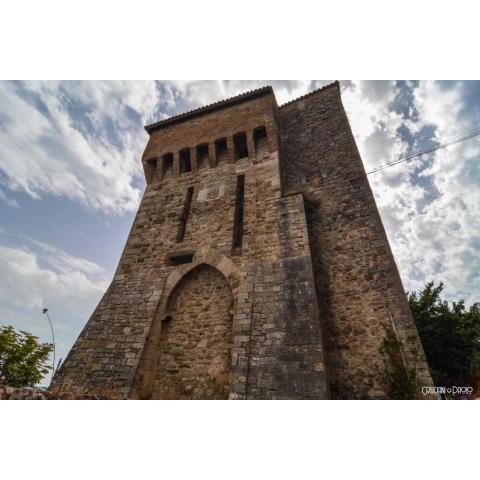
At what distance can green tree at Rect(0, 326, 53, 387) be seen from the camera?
9.07 metres

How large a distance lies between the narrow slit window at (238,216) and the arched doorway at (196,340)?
883 millimetres

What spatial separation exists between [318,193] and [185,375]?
18.6 ft

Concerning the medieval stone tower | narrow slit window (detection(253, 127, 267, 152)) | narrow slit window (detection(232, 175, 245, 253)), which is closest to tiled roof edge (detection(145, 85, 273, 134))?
the medieval stone tower

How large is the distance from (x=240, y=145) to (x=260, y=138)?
0.71 metres

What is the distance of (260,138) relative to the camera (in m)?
8.16

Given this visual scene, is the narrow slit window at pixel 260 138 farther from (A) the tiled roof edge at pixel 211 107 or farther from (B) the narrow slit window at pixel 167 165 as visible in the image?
(B) the narrow slit window at pixel 167 165

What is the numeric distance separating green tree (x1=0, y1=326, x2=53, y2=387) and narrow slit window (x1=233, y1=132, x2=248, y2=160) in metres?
10.5

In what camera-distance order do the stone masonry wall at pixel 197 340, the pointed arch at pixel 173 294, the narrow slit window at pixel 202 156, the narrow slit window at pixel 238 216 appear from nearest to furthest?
the stone masonry wall at pixel 197 340, the pointed arch at pixel 173 294, the narrow slit window at pixel 238 216, the narrow slit window at pixel 202 156

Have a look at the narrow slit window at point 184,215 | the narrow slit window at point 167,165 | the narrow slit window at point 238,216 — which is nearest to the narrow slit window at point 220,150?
the narrow slit window at point 238,216

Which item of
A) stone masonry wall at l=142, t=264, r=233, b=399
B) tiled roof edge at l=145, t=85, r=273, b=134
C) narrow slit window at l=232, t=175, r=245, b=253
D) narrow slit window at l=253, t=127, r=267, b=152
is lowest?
stone masonry wall at l=142, t=264, r=233, b=399

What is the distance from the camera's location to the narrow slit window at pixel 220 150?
8.38 m

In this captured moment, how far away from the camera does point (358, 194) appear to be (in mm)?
6535

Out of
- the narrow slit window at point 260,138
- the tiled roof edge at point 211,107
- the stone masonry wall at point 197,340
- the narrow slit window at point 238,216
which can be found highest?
the tiled roof edge at point 211,107

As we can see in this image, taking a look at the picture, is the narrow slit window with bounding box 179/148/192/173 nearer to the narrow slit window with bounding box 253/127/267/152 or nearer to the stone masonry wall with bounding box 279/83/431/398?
the narrow slit window with bounding box 253/127/267/152
